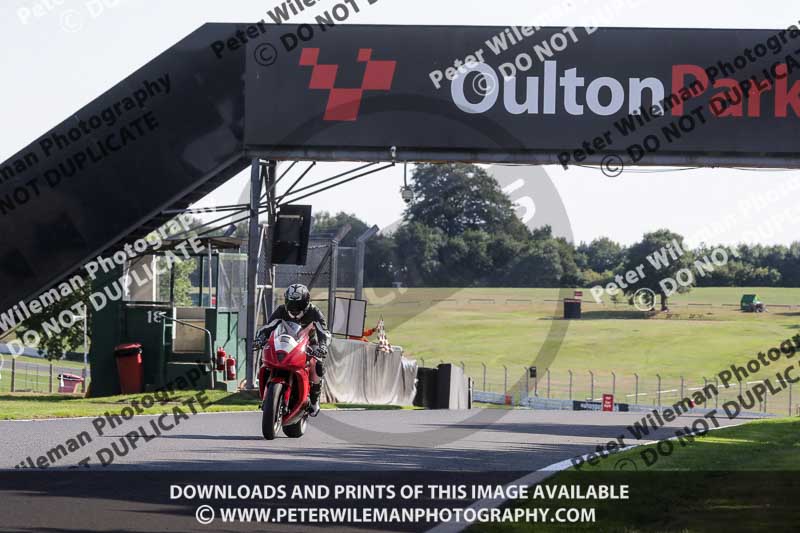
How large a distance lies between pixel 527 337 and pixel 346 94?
302 feet

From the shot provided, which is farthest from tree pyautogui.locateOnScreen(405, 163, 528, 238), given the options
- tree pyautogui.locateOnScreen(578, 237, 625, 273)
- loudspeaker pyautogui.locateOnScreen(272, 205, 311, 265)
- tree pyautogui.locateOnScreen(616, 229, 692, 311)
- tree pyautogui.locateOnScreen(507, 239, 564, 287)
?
tree pyautogui.locateOnScreen(616, 229, 692, 311)

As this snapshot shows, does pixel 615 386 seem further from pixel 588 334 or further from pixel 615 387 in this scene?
pixel 588 334

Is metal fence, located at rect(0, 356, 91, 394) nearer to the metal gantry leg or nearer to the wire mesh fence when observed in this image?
the metal gantry leg

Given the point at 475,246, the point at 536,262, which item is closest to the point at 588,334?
the point at 536,262

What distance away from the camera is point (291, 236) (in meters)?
20.4

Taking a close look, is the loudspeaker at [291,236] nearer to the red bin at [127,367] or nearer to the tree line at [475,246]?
the red bin at [127,367]

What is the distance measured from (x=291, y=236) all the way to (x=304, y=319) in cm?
768

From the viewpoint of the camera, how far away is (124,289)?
2544 centimetres

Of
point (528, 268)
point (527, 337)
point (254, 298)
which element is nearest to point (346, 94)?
point (254, 298)

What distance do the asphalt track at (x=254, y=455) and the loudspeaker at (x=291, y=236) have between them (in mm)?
3050

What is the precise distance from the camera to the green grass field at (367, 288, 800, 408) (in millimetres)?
92750

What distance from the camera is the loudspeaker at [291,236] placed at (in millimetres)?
20344

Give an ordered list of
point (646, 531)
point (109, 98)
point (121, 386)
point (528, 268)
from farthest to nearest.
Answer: point (528, 268), point (121, 386), point (109, 98), point (646, 531)

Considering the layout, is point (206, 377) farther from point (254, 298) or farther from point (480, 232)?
point (480, 232)
